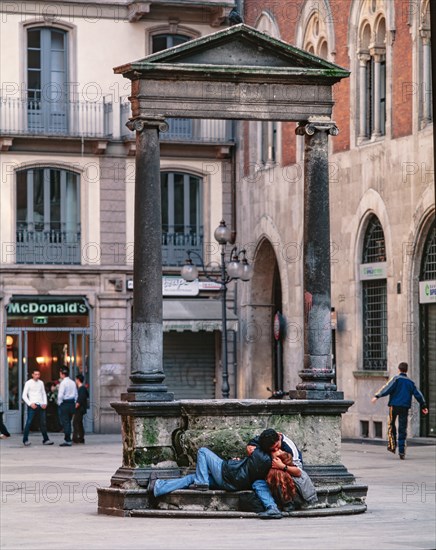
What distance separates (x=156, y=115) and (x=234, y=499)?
14.8ft

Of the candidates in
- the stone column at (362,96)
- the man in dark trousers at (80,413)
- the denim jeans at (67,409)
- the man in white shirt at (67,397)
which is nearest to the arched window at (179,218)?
the man in dark trousers at (80,413)

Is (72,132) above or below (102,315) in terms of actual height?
above

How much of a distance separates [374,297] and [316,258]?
1509 centimetres

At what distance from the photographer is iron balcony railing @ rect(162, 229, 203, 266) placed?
4103 cm

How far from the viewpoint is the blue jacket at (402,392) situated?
26703 millimetres

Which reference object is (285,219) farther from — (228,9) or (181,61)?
(181,61)

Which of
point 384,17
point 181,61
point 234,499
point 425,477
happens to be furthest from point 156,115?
point 384,17

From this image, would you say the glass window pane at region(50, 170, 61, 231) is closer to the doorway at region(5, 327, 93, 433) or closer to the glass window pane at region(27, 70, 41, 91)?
the glass window pane at region(27, 70, 41, 91)

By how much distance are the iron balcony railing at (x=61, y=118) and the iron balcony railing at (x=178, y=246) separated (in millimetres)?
3136

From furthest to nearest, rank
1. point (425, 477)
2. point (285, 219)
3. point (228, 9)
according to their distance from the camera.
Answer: point (228, 9) → point (285, 219) → point (425, 477)

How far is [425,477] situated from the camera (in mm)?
22859

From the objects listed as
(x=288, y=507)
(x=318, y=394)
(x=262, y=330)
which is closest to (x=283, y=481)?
(x=288, y=507)

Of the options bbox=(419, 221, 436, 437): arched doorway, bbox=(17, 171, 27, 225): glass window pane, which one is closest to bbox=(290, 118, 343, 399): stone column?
bbox=(419, 221, 436, 437): arched doorway

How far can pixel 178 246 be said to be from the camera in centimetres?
4116
